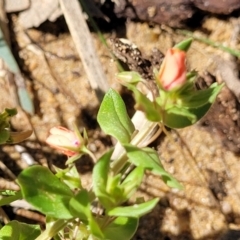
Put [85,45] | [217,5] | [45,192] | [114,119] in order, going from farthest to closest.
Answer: [217,5], [85,45], [114,119], [45,192]

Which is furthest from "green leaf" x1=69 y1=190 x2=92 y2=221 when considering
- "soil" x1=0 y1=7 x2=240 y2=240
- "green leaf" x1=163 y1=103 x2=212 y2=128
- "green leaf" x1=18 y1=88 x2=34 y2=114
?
"green leaf" x1=18 y1=88 x2=34 y2=114

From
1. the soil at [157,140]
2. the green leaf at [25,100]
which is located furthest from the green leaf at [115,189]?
the green leaf at [25,100]

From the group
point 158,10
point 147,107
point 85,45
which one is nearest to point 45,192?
point 147,107

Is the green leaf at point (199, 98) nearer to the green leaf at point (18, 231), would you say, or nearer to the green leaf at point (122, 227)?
the green leaf at point (122, 227)

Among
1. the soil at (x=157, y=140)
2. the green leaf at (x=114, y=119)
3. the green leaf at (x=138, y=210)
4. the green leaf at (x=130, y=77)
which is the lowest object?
the soil at (x=157, y=140)

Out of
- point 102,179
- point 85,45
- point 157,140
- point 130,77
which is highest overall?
point 130,77

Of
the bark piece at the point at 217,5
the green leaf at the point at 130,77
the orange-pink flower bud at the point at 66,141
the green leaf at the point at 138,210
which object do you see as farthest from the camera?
the bark piece at the point at 217,5

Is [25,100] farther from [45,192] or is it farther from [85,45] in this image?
[45,192]
